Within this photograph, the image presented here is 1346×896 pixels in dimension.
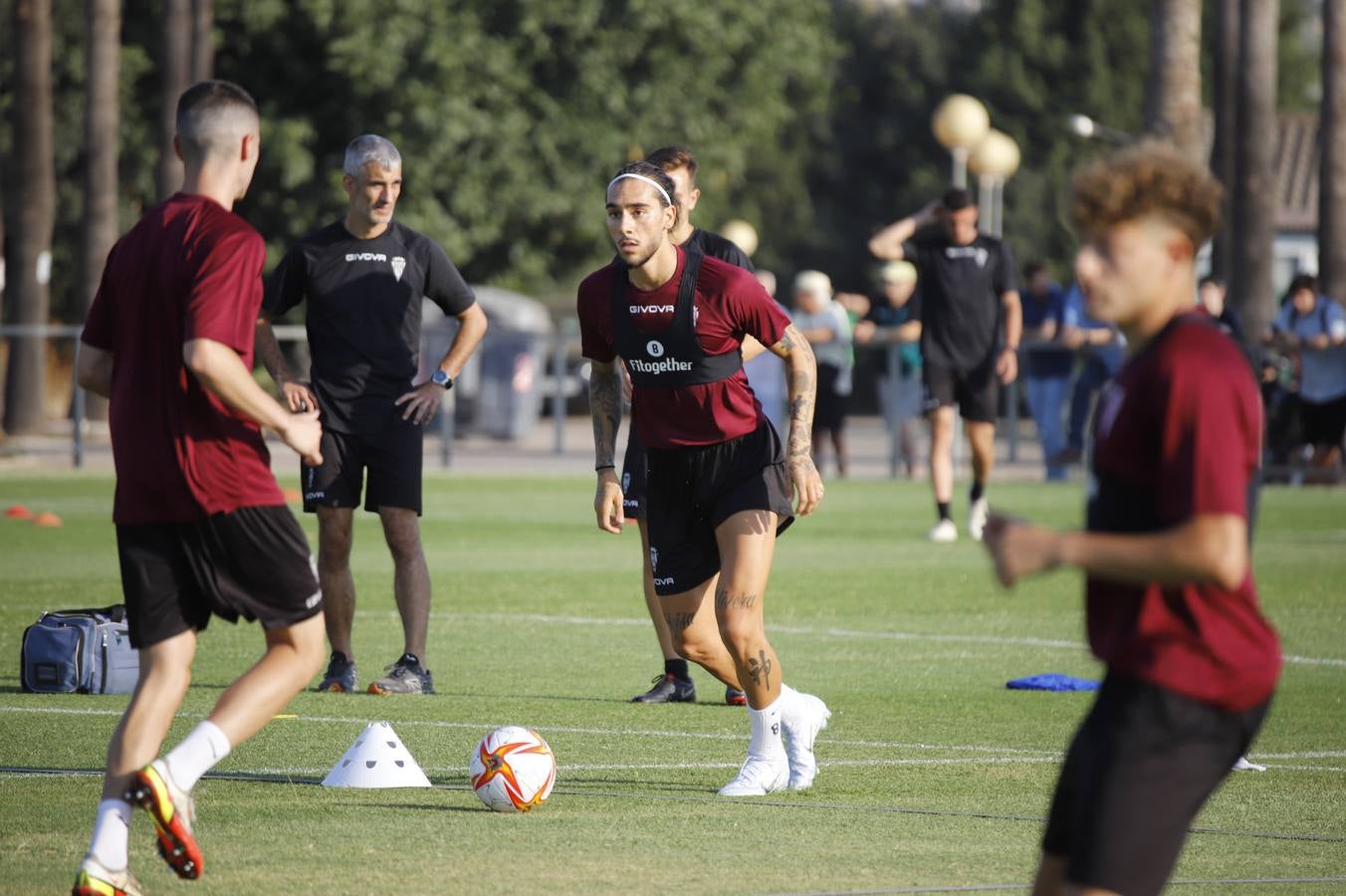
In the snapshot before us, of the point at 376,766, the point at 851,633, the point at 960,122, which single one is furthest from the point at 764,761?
the point at 960,122

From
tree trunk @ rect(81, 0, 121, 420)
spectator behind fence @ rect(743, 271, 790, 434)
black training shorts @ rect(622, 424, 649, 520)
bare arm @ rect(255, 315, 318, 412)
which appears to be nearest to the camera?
bare arm @ rect(255, 315, 318, 412)

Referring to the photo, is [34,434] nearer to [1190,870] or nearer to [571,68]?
[571,68]

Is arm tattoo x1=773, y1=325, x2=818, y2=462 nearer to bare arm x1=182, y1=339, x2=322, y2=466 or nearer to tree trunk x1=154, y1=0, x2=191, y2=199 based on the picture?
bare arm x1=182, y1=339, x2=322, y2=466

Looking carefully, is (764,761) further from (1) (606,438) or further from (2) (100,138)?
(2) (100,138)

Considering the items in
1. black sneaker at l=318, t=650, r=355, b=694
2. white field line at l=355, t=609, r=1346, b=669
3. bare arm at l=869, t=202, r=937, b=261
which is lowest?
white field line at l=355, t=609, r=1346, b=669

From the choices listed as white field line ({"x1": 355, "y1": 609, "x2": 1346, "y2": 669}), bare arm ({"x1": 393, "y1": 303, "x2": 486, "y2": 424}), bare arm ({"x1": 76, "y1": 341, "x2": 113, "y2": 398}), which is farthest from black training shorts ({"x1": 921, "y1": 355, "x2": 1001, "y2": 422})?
bare arm ({"x1": 76, "y1": 341, "x2": 113, "y2": 398})

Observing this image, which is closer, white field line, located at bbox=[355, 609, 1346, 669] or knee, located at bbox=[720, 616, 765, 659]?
knee, located at bbox=[720, 616, 765, 659]

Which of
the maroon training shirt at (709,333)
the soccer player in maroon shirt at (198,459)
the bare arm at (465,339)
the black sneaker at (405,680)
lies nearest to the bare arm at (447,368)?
the bare arm at (465,339)

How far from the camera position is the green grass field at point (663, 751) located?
21.0 ft

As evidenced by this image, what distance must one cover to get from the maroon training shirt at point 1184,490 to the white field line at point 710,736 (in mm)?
4164

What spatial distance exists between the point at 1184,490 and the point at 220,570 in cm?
288

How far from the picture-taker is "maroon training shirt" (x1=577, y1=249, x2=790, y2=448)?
7840 mm

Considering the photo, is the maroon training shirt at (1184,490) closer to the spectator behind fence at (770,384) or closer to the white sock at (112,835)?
the white sock at (112,835)

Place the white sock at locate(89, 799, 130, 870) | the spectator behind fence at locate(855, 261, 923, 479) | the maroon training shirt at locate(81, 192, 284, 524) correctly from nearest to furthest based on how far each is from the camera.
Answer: the white sock at locate(89, 799, 130, 870) → the maroon training shirt at locate(81, 192, 284, 524) → the spectator behind fence at locate(855, 261, 923, 479)
